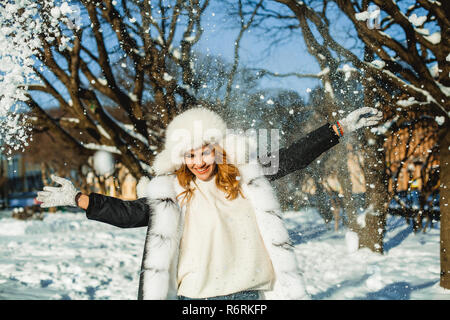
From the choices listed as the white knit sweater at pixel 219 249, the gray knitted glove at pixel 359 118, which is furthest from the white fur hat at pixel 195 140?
the gray knitted glove at pixel 359 118

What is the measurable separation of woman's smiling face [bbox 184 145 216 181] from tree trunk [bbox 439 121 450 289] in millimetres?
3082

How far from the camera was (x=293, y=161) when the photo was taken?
2.09m

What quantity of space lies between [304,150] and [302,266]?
419cm

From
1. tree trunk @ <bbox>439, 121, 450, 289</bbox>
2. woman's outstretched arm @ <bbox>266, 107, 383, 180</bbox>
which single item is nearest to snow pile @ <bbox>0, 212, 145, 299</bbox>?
Answer: woman's outstretched arm @ <bbox>266, 107, 383, 180</bbox>

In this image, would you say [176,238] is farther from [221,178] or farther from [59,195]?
[59,195]

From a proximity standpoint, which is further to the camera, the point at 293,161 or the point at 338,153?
the point at 338,153

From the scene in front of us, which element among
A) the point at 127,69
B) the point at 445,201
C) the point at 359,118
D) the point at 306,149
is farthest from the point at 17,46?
the point at 445,201

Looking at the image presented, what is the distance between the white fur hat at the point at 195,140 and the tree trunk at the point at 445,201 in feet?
9.20

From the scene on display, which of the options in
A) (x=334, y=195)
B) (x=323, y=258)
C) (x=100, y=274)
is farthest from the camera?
(x=334, y=195)

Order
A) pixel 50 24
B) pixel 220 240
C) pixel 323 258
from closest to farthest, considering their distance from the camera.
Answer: pixel 220 240 < pixel 50 24 < pixel 323 258
